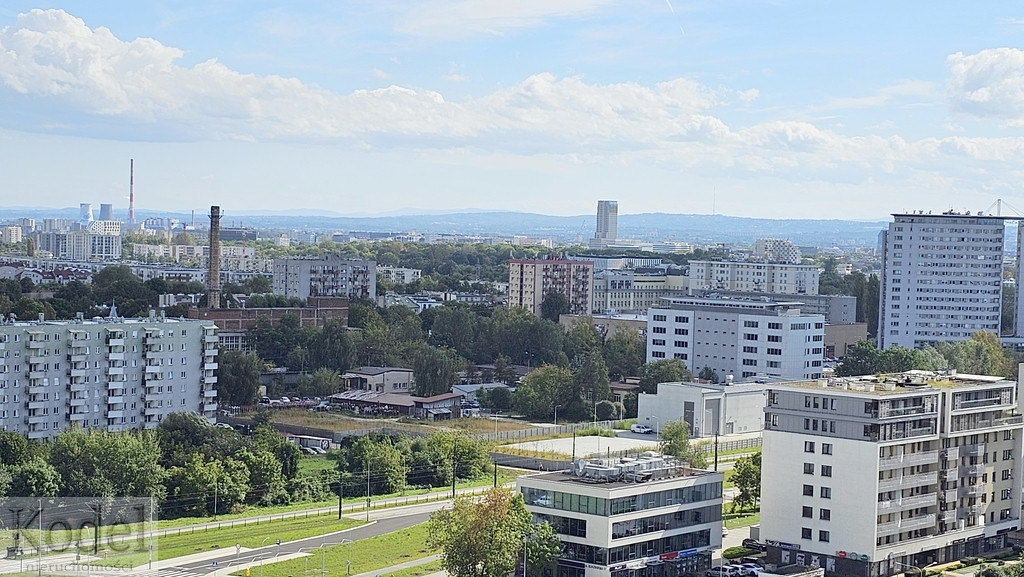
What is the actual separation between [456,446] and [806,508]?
11385 mm

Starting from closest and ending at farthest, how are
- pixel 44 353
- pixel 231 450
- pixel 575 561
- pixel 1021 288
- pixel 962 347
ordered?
pixel 575 561 → pixel 231 450 → pixel 44 353 → pixel 962 347 → pixel 1021 288

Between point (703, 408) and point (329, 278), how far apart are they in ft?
125

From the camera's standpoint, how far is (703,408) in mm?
42844

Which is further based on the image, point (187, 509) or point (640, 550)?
point (187, 509)

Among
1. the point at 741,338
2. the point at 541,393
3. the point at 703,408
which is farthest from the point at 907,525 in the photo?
the point at 741,338

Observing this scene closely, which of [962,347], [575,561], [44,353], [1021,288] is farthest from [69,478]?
[1021,288]

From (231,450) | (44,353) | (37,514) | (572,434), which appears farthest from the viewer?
(572,434)

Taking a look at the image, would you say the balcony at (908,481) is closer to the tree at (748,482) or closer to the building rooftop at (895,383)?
the building rooftop at (895,383)

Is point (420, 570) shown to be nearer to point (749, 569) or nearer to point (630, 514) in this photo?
point (630, 514)

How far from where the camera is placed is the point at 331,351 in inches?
2144

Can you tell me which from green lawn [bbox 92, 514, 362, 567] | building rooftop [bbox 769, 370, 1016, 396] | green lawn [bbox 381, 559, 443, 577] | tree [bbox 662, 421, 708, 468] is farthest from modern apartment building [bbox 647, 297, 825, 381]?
green lawn [bbox 381, 559, 443, 577]

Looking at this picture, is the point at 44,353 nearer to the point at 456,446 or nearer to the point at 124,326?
the point at 124,326

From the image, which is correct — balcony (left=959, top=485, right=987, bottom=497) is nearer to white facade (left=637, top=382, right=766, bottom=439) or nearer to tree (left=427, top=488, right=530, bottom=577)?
tree (left=427, top=488, right=530, bottom=577)

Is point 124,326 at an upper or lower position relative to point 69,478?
upper
